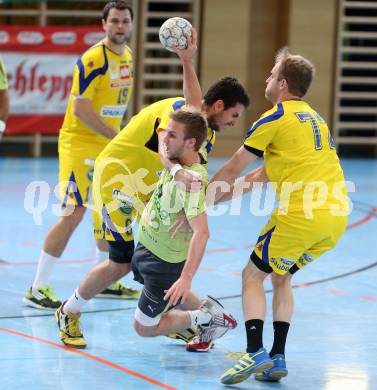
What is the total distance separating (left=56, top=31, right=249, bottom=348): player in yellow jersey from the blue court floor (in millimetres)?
301

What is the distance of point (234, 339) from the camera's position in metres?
6.02

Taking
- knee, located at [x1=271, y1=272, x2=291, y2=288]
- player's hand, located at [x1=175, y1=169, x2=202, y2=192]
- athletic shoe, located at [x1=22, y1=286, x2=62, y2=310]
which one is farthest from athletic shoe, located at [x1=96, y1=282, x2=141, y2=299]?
player's hand, located at [x1=175, y1=169, x2=202, y2=192]

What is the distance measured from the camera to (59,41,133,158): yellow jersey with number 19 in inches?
273

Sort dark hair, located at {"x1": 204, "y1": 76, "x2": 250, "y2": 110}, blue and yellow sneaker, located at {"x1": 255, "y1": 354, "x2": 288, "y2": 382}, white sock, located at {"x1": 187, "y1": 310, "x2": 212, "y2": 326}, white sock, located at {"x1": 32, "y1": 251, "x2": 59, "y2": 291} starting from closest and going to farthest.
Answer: blue and yellow sneaker, located at {"x1": 255, "y1": 354, "x2": 288, "y2": 382} < dark hair, located at {"x1": 204, "y1": 76, "x2": 250, "y2": 110} < white sock, located at {"x1": 187, "y1": 310, "x2": 212, "y2": 326} < white sock, located at {"x1": 32, "y1": 251, "x2": 59, "y2": 291}

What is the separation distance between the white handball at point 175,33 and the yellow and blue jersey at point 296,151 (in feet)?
2.64

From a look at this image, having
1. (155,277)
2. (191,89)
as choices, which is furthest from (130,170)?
(155,277)

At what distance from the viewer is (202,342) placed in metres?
5.73

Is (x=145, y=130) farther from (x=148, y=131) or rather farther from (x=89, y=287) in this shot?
(x=89, y=287)

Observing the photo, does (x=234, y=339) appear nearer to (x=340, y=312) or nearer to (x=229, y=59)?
(x=340, y=312)

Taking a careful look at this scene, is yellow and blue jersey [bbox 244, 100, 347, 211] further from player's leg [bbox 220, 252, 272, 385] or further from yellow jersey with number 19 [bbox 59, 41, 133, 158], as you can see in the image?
yellow jersey with number 19 [bbox 59, 41, 133, 158]

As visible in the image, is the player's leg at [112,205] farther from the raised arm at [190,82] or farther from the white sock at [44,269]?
the white sock at [44,269]

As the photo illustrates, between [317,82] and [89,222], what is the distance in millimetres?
6827

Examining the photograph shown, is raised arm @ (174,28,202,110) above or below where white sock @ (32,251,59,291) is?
above

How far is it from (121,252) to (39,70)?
29.2 feet
